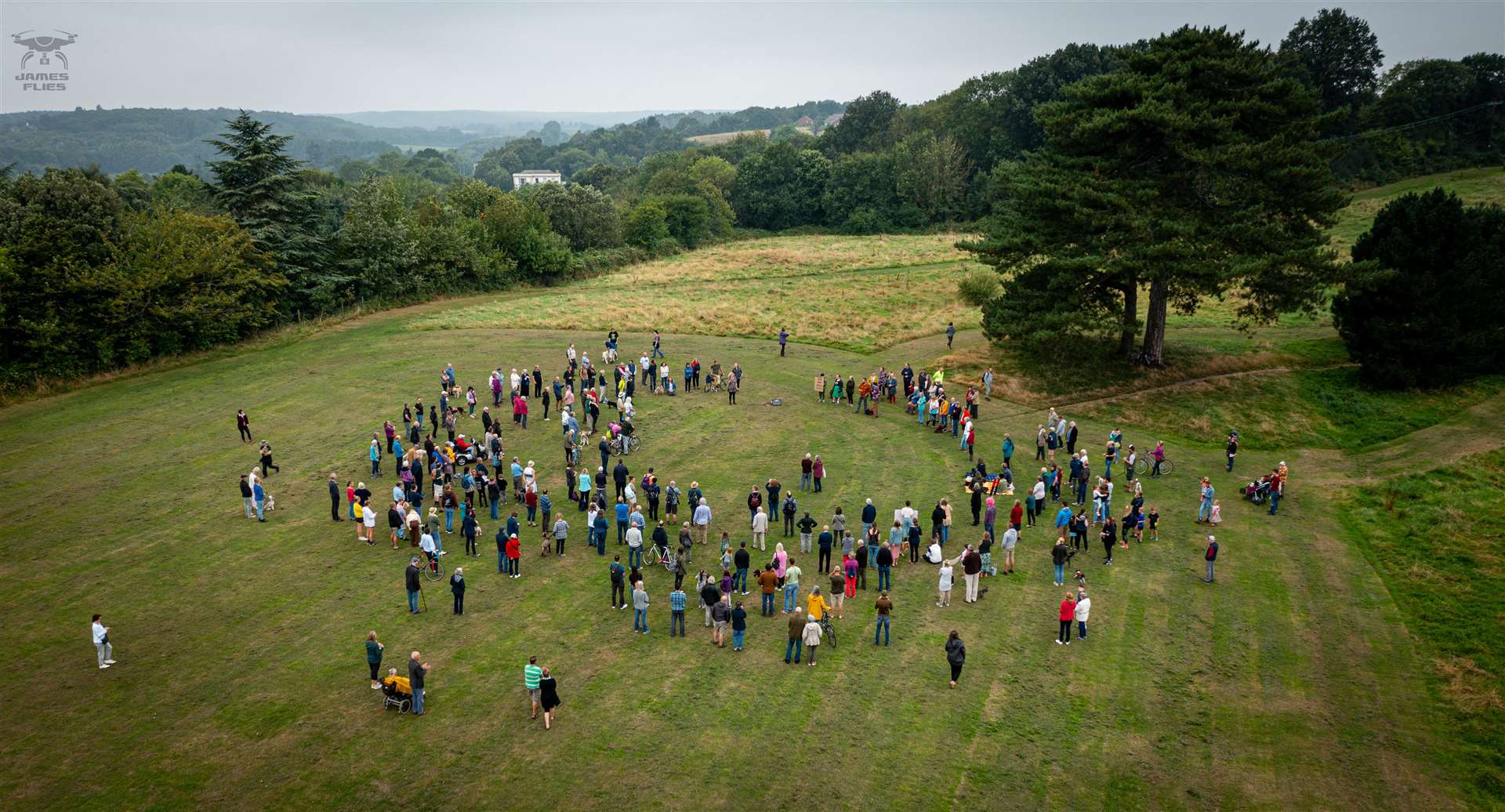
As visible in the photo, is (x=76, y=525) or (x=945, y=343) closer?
(x=76, y=525)

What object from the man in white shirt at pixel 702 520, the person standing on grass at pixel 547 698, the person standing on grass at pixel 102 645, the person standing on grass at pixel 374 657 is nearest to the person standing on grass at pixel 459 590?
the person standing on grass at pixel 374 657

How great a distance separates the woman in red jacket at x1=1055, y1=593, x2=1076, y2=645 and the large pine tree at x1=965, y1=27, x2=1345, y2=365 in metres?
19.1

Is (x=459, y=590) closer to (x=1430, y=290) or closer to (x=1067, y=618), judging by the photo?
(x=1067, y=618)

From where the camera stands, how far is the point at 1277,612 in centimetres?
2034

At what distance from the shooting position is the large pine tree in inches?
1289

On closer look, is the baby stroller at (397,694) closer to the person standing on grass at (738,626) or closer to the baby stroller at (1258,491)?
the person standing on grass at (738,626)

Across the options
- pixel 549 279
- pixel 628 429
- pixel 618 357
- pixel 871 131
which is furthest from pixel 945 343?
pixel 871 131

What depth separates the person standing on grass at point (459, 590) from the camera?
1930 centimetres

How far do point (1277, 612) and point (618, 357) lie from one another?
30.7 meters

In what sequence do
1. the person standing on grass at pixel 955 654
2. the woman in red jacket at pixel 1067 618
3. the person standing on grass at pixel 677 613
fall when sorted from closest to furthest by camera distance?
the person standing on grass at pixel 955 654 → the woman in red jacket at pixel 1067 618 → the person standing on grass at pixel 677 613

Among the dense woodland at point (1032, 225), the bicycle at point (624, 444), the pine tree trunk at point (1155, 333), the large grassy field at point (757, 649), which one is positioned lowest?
the large grassy field at point (757, 649)

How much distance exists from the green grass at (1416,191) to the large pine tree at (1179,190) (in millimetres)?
29697

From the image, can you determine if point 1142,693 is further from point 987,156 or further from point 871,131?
point 871,131

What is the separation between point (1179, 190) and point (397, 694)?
3492cm
